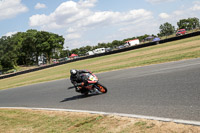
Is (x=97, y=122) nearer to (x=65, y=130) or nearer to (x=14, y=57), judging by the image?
(x=65, y=130)

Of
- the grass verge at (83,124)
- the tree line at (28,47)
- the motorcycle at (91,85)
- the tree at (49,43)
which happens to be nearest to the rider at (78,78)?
the motorcycle at (91,85)

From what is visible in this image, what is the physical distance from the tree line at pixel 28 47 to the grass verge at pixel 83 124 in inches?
2710

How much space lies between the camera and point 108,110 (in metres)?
6.65

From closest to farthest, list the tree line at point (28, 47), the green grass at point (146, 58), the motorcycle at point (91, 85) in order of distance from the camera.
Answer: the motorcycle at point (91, 85), the green grass at point (146, 58), the tree line at point (28, 47)

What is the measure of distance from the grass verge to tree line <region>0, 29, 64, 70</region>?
68834 millimetres

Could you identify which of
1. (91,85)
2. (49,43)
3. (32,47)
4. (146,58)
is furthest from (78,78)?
(32,47)

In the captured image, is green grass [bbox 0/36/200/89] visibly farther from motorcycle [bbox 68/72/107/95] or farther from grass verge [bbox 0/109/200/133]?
grass verge [bbox 0/109/200/133]

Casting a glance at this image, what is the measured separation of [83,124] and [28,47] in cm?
8834

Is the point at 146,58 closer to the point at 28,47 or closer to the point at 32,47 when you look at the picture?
the point at 32,47

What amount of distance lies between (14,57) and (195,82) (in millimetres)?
76484

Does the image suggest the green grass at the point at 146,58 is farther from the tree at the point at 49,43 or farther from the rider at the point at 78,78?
the tree at the point at 49,43

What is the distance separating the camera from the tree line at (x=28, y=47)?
7512 centimetres

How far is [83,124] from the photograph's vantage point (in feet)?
18.9

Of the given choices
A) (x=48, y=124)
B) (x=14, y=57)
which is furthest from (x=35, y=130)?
(x=14, y=57)
